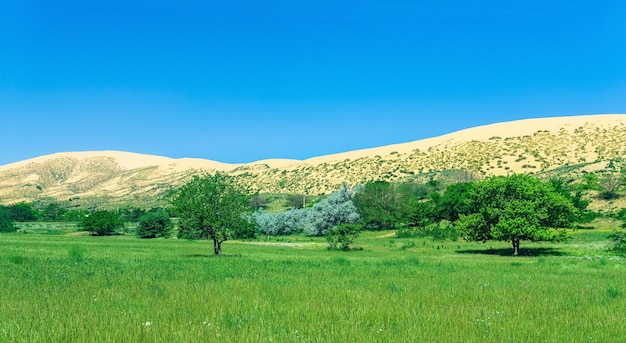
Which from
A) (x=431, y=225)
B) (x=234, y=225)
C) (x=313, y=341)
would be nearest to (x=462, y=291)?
(x=313, y=341)

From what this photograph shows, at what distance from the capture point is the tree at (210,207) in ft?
132

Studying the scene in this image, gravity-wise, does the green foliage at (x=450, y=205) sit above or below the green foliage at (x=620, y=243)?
above

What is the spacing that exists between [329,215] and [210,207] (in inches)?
1751

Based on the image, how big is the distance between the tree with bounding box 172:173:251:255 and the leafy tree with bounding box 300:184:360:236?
41.9 meters

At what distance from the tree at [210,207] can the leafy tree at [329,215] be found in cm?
4194

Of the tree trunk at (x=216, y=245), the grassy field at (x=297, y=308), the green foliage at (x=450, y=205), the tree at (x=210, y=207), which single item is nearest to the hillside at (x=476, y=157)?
the green foliage at (x=450, y=205)

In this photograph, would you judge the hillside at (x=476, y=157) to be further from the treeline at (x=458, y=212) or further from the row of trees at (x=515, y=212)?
the row of trees at (x=515, y=212)

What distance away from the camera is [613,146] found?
122m

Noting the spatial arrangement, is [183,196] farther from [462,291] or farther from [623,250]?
[623,250]

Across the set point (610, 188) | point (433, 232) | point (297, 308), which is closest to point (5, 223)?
point (433, 232)

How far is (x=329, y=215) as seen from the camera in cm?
8312

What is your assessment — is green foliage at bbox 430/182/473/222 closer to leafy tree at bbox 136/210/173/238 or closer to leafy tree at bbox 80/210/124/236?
leafy tree at bbox 136/210/173/238

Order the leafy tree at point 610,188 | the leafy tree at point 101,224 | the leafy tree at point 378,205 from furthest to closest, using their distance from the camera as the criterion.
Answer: the leafy tree at point 101,224, the leafy tree at point 378,205, the leafy tree at point 610,188

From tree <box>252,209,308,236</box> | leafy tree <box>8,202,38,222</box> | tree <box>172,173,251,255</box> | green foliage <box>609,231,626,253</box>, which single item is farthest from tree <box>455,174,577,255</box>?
leafy tree <box>8,202,38,222</box>
